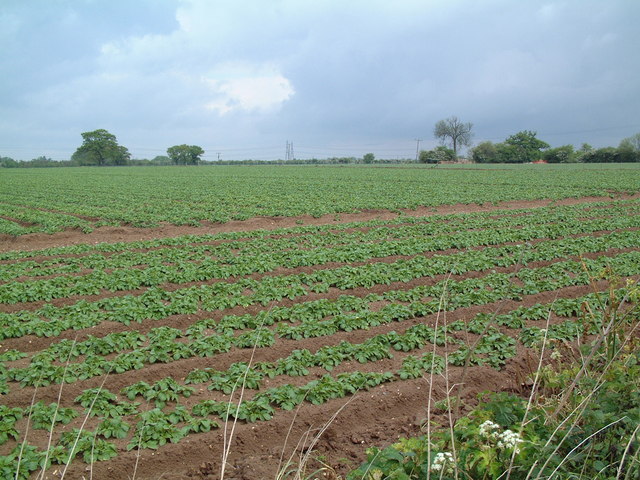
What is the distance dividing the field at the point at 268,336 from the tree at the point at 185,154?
5122 inches

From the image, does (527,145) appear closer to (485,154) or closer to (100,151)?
(485,154)

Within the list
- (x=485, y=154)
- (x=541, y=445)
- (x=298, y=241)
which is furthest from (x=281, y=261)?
(x=485, y=154)

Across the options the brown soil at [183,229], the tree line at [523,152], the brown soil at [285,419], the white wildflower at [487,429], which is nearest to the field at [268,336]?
the brown soil at [285,419]

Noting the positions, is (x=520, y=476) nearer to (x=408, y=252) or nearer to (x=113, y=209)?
(x=408, y=252)

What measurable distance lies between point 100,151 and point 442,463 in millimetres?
147118

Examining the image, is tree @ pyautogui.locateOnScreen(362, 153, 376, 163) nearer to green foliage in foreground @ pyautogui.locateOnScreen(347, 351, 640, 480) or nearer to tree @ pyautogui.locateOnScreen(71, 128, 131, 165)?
tree @ pyautogui.locateOnScreen(71, 128, 131, 165)

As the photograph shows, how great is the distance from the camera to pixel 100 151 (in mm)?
133250

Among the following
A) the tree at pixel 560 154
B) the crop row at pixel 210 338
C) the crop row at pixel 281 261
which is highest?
the tree at pixel 560 154

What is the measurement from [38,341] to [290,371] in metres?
4.36

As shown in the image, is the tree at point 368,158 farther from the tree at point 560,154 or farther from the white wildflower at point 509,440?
the white wildflower at point 509,440

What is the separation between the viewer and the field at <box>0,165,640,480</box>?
5074 mm

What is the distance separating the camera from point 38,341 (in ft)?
25.4

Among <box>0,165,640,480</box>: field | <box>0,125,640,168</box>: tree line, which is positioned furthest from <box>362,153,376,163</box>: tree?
<box>0,165,640,480</box>: field

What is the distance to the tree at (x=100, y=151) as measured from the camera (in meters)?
132
